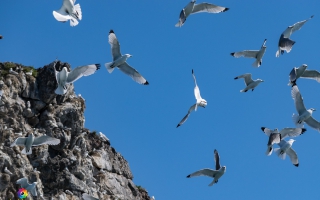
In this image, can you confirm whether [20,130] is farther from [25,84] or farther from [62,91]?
[62,91]

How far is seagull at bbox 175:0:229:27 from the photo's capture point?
1063 inches

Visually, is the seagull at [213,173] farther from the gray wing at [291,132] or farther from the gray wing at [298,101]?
the gray wing at [298,101]

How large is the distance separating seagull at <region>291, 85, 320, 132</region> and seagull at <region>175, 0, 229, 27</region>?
3.92m

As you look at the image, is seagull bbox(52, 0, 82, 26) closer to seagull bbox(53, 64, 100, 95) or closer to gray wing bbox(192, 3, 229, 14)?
seagull bbox(53, 64, 100, 95)

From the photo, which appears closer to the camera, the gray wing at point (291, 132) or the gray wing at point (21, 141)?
the gray wing at point (21, 141)

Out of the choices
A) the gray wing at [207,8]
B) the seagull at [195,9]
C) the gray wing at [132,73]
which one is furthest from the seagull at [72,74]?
the gray wing at [207,8]

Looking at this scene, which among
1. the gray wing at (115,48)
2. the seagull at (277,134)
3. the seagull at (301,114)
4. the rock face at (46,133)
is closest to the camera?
the gray wing at (115,48)

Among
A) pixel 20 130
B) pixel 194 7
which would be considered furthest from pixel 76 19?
pixel 20 130


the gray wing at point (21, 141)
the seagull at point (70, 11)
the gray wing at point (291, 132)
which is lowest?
the gray wing at point (291, 132)

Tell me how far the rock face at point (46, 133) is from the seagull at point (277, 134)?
8.35m

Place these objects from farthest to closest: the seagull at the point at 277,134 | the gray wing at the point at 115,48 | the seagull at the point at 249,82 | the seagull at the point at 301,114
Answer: the seagull at the point at 249,82, the seagull at the point at 301,114, the seagull at the point at 277,134, the gray wing at the point at 115,48

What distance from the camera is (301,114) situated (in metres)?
28.2

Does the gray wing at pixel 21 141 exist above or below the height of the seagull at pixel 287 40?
below

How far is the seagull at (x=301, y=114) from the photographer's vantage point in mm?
27906
